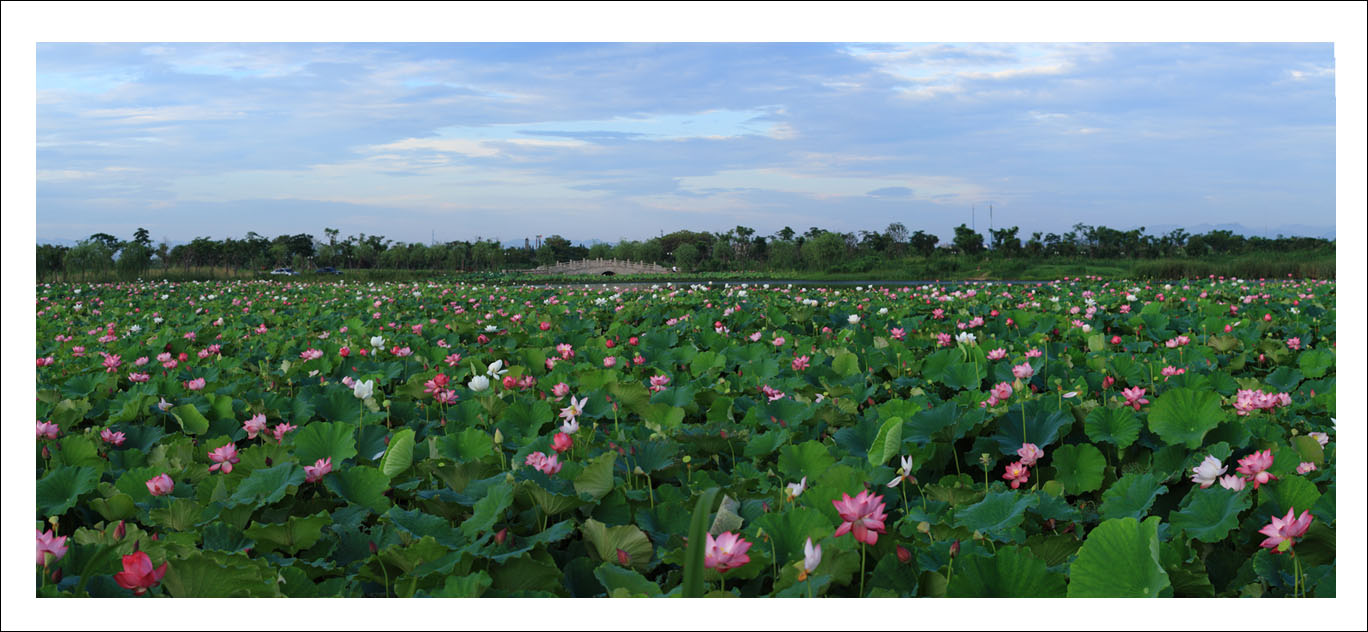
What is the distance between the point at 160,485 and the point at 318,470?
395 millimetres

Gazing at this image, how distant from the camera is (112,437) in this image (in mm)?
2637

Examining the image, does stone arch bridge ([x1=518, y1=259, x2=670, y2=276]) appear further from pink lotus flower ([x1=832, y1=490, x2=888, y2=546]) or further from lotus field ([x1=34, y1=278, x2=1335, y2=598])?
pink lotus flower ([x1=832, y1=490, x2=888, y2=546])

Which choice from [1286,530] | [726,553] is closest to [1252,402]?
[1286,530]

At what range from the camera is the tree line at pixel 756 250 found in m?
42.1

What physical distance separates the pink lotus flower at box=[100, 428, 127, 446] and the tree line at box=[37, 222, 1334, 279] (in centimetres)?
2928

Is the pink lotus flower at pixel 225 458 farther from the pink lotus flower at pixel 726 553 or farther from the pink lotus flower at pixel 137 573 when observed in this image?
the pink lotus flower at pixel 726 553

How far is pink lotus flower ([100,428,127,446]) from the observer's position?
262 cm

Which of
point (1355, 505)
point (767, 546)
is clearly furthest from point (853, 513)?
point (1355, 505)

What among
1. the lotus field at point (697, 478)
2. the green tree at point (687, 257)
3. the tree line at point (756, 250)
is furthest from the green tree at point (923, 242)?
the lotus field at point (697, 478)

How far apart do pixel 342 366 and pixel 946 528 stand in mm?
3527

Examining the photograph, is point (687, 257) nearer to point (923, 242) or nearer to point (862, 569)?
point (923, 242)

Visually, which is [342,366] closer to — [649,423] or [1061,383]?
[649,423]

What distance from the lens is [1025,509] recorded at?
6.14 feet

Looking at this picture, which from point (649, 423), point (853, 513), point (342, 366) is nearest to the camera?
point (853, 513)
